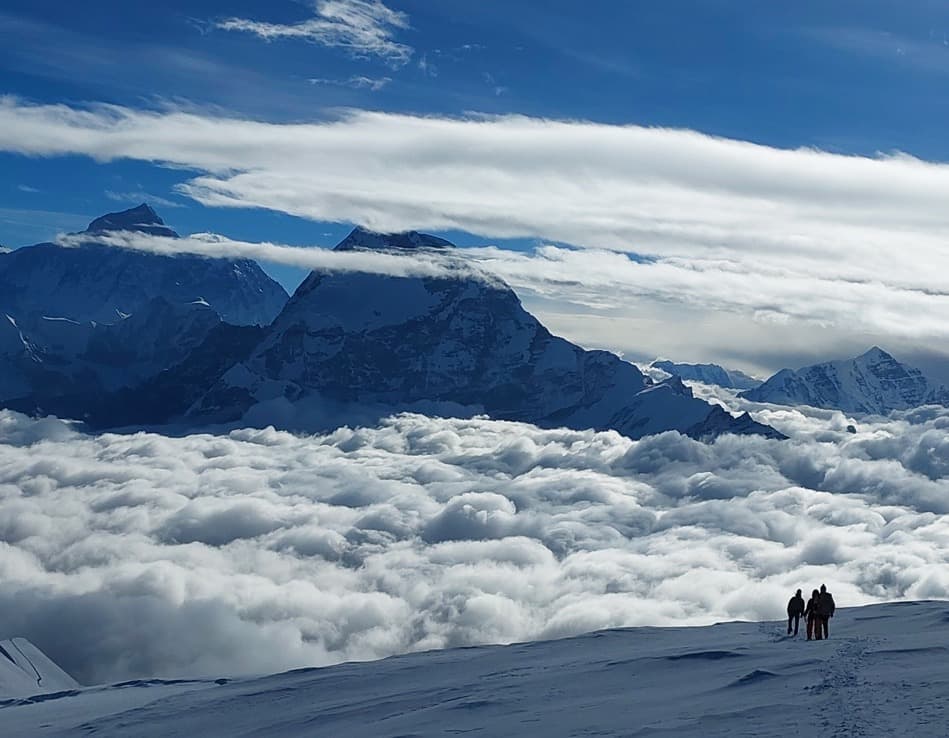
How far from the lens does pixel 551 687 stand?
35156 millimetres

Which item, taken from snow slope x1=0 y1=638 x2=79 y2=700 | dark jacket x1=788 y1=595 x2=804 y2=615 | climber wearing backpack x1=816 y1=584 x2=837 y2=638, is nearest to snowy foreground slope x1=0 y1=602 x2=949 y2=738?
climber wearing backpack x1=816 y1=584 x2=837 y2=638

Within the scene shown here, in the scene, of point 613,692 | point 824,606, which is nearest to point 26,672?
point 613,692

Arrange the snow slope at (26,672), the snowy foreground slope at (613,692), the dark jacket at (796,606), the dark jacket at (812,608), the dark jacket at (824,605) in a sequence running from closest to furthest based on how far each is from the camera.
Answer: the snowy foreground slope at (613,692), the dark jacket at (824,605), the dark jacket at (812,608), the dark jacket at (796,606), the snow slope at (26,672)

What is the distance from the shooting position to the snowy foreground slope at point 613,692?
2634 centimetres

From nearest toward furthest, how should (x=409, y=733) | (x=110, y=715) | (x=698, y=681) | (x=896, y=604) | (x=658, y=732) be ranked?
1. (x=658, y=732)
2. (x=409, y=733)
3. (x=698, y=681)
4. (x=110, y=715)
5. (x=896, y=604)

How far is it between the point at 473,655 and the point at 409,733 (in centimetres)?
1770

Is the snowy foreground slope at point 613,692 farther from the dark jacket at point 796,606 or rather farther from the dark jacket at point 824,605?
the dark jacket at point 796,606

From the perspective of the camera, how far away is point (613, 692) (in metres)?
33.0

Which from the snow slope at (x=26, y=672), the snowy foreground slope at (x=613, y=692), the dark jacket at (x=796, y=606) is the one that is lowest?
the snow slope at (x=26, y=672)

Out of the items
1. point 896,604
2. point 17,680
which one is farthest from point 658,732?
point 17,680

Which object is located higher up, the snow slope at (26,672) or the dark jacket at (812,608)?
the dark jacket at (812,608)

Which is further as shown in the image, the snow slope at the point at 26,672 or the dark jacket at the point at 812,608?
the snow slope at the point at 26,672

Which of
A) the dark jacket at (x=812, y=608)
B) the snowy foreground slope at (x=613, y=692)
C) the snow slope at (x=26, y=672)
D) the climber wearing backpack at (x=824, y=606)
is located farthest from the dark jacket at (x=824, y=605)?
the snow slope at (x=26, y=672)

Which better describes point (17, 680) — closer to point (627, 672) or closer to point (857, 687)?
point (627, 672)
